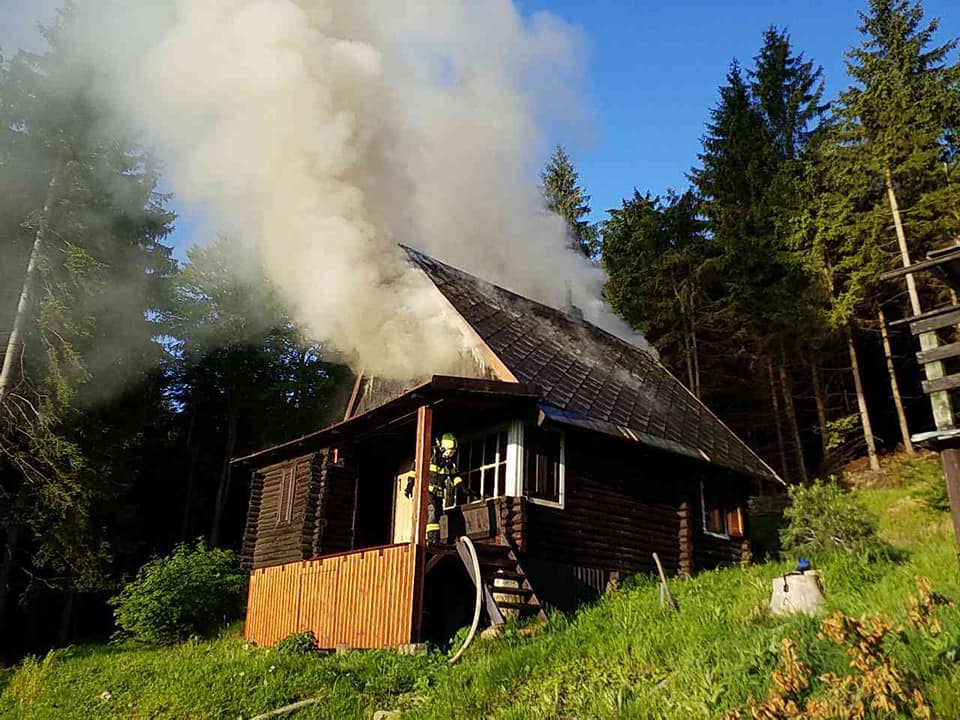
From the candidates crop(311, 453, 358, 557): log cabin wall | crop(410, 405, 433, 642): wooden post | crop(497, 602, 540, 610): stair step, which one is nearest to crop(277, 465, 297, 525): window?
crop(311, 453, 358, 557): log cabin wall

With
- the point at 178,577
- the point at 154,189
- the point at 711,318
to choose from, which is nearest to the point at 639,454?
the point at 178,577

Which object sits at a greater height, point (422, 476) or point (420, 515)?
point (422, 476)

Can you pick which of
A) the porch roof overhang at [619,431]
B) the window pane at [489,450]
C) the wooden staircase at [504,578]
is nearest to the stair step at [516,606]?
the wooden staircase at [504,578]

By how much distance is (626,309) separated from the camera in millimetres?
27453

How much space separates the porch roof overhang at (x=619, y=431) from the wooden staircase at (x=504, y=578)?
6.71ft

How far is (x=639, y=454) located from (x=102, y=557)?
44.3 feet

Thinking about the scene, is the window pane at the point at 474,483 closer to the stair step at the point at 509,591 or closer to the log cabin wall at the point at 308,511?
the stair step at the point at 509,591

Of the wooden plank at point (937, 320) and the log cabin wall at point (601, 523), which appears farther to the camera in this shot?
the log cabin wall at point (601, 523)

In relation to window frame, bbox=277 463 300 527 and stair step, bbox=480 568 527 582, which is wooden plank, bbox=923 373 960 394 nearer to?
stair step, bbox=480 568 527 582

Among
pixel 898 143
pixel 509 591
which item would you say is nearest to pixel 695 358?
pixel 898 143

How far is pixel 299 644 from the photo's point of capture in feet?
38.7

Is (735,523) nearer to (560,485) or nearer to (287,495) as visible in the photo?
(560,485)

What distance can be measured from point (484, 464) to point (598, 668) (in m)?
5.50

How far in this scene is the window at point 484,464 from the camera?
1269 cm
